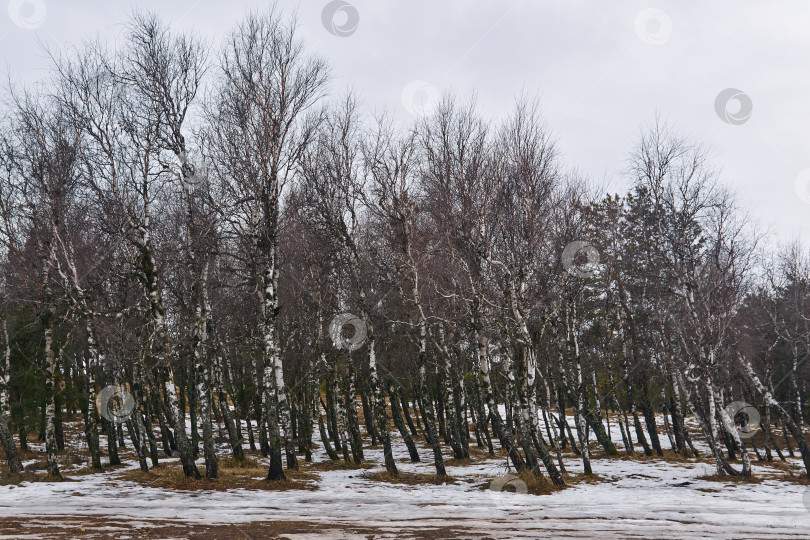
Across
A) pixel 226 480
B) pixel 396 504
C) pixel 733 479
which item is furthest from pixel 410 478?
pixel 733 479

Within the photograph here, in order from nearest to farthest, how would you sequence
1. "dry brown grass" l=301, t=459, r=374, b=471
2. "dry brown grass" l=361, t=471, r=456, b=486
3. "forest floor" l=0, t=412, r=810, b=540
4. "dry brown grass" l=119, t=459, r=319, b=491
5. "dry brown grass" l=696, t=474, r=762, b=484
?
1. "forest floor" l=0, t=412, r=810, b=540
2. "dry brown grass" l=119, t=459, r=319, b=491
3. "dry brown grass" l=361, t=471, r=456, b=486
4. "dry brown grass" l=696, t=474, r=762, b=484
5. "dry brown grass" l=301, t=459, r=374, b=471

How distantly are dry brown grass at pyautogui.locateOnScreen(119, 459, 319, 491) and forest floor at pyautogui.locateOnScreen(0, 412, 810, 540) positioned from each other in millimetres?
53

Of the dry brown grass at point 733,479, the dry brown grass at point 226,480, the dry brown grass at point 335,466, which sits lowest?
the dry brown grass at point 733,479

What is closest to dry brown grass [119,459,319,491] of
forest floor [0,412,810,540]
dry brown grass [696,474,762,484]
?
forest floor [0,412,810,540]

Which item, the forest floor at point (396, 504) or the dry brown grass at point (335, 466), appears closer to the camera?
the forest floor at point (396, 504)

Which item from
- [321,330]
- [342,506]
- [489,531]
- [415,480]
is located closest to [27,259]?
[321,330]

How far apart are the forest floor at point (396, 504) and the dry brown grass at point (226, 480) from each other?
5cm

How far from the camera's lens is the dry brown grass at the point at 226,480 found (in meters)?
15.0

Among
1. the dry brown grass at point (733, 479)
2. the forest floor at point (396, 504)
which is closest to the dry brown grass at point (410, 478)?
the forest floor at point (396, 504)

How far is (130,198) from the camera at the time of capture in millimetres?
17844

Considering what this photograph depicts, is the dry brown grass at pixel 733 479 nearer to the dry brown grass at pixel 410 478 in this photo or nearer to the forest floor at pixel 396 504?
the forest floor at pixel 396 504

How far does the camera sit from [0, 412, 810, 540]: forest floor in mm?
8906

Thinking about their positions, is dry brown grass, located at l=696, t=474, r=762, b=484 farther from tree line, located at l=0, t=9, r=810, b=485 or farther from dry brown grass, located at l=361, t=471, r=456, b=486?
dry brown grass, located at l=361, t=471, r=456, b=486

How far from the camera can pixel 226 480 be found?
15.8 m
